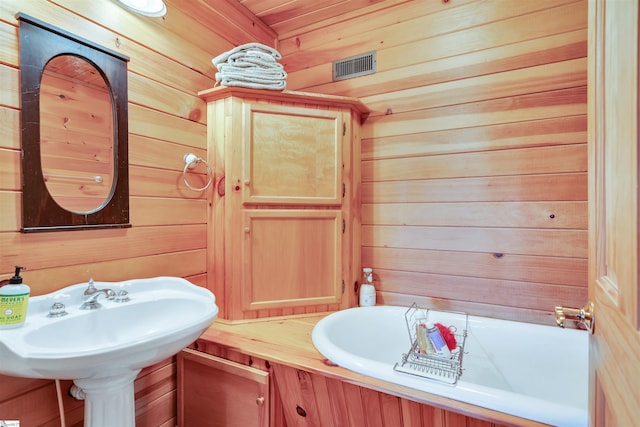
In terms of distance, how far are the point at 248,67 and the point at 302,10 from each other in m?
0.73

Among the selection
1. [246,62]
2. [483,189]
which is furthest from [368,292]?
[246,62]

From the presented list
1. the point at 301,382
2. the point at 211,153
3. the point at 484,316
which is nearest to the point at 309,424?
the point at 301,382

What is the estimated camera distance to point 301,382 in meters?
1.32

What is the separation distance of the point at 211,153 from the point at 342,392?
1.38 meters

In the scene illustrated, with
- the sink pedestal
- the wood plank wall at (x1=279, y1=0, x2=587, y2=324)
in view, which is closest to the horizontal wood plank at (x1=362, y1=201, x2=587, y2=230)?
the wood plank wall at (x1=279, y1=0, x2=587, y2=324)

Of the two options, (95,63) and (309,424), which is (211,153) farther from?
(309,424)

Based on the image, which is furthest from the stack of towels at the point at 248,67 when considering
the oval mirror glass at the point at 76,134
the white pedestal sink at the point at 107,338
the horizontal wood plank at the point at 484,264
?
the horizontal wood plank at the point at 484,264

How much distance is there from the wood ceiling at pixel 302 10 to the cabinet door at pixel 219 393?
6.88 ft

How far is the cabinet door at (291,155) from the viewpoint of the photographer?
5.93ft

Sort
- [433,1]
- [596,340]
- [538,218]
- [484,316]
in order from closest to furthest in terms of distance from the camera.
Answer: [596,340], [538,218], [484,316], [433,1]

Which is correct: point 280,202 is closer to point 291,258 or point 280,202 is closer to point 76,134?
point 291,258

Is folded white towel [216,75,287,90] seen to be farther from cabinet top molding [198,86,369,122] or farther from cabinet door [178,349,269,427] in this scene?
cabinet door [178,349,269,427]

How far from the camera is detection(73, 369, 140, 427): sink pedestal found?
107 centimetres

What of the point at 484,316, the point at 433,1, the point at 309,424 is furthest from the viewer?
the point at 433,1
